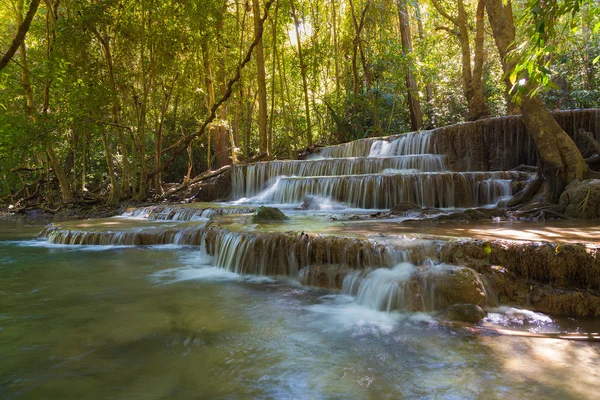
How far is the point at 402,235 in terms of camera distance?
210 inches

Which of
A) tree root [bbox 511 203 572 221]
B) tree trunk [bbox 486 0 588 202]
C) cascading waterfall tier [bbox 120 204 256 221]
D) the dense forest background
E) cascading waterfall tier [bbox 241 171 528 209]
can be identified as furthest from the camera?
the dense forest background

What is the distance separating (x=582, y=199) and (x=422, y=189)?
318 centimetres

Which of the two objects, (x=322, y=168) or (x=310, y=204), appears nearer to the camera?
(x=310, y=204)

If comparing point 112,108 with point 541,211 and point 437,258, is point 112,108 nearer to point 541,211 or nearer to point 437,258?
point 437,258

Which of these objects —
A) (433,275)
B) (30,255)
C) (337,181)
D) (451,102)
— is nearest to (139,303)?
(433,275)

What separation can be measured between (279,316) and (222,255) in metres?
2.49

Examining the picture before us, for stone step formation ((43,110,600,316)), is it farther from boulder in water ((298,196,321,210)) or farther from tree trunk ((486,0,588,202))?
tree trunk ((486,0,588,202))

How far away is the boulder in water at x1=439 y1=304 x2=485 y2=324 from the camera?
12.7ft

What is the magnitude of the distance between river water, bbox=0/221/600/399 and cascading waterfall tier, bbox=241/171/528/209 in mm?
4967

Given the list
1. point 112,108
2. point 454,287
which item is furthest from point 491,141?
point 112,108

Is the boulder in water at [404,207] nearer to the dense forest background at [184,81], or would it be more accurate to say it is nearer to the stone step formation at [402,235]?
the stone step formation at [402,235]

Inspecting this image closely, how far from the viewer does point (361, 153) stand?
47.8 ft

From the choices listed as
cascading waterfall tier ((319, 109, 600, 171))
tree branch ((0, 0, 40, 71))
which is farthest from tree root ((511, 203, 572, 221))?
tree branch ((0, 0, 40, 71))

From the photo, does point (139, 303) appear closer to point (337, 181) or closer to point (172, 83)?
point (337, 181)
